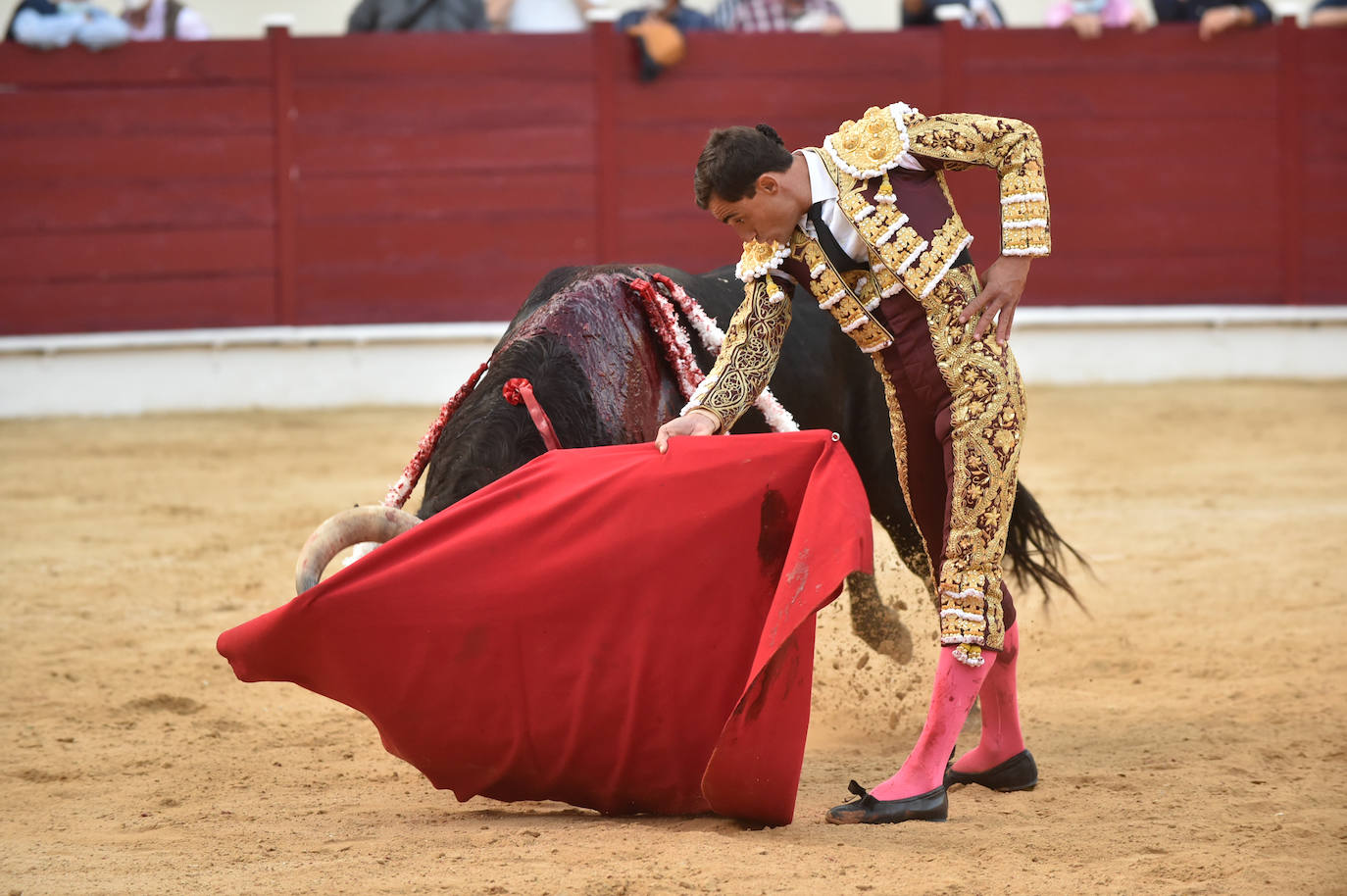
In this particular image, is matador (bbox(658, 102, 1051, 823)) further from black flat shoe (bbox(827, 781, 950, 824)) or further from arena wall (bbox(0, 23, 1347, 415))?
arena wall (bbox(0, 23, 1347, 415))

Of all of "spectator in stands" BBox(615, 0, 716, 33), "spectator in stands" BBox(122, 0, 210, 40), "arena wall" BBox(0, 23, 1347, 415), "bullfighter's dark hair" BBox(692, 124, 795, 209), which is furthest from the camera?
"spectator in stands" BBox(615, 0, 716, 33)

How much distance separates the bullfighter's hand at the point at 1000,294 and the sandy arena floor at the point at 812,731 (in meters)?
0.75

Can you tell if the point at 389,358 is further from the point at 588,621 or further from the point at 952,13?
the point at 588,621

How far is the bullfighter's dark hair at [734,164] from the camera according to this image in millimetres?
2297

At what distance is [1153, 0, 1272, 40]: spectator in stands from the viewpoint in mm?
7895

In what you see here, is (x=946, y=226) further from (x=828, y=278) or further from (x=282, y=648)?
(x=282, y=648)

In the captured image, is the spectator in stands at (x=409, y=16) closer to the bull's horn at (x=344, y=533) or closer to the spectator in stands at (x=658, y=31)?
the spectator in stands at (x=658, y=31)

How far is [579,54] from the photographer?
25.2 feet

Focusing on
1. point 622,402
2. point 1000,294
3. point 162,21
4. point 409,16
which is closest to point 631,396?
Answer: point 622,402

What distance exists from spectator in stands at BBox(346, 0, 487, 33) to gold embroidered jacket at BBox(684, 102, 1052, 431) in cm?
554

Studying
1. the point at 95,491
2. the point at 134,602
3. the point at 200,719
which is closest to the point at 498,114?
the point at 95,491

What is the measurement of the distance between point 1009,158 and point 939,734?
849mm

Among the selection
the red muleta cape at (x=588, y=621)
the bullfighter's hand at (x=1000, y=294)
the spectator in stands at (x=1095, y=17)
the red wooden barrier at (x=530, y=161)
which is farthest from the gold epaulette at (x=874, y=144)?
the spectator in stands at (x=1095, y=17)

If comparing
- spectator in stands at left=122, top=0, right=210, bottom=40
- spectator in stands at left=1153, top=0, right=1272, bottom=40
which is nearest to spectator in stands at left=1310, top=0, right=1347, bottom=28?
spectator in stands at left=1153, top=0, right=1272, bottom=40
